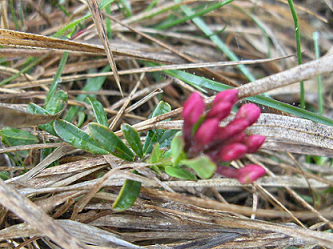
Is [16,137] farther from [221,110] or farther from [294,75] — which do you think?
[294,75]

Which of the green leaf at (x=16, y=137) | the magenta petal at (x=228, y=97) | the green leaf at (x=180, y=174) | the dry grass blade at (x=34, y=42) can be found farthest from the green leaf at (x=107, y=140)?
the dry grass blade at (x=34, y=42)

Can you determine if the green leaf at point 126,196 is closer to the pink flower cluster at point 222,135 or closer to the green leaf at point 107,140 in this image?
the green leaf at point 107,140

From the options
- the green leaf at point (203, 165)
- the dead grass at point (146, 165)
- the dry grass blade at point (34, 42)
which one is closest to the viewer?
the green leaf at point (203, 165)

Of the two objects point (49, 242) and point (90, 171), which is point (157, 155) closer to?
point (90, 171)

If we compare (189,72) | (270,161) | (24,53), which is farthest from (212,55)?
(24,53)

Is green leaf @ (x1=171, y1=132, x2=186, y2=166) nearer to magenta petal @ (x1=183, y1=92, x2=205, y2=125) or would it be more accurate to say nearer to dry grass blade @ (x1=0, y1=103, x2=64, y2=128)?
magenta petal @ (x1=183, y1=92, x2=205, y2=125)

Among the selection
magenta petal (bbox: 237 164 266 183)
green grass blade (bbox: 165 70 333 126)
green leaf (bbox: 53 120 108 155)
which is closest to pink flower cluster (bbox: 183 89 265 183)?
magenta petal (bbox: 237 164 266 183)
